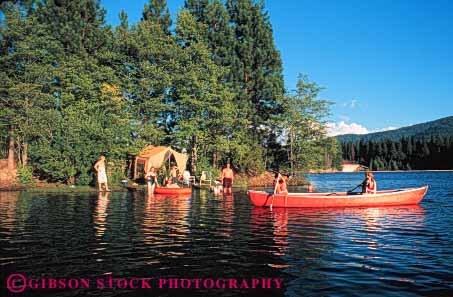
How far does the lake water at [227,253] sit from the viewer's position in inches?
294

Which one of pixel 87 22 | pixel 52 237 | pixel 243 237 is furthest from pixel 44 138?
pixel 243 237

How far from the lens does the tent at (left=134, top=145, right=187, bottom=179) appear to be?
3512cm

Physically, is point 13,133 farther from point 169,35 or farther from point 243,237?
point 243,237

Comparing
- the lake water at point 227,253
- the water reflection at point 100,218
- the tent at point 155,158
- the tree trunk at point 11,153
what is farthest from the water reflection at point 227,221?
the tree trunk at point 11,153

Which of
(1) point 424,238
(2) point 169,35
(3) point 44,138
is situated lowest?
(1) point 424,238

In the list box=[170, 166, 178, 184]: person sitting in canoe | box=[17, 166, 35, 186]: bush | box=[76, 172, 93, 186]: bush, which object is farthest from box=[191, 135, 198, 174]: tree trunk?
box=[17, 166, 35, 186]: bush

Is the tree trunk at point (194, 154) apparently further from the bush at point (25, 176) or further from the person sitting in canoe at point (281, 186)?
the person sitting in canoe at point (281, 186)

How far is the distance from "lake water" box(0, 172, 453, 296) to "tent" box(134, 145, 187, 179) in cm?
1747

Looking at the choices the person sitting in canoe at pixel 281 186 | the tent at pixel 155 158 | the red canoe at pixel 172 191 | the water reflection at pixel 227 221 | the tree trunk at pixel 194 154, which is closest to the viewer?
the water reflection at pixel 227 221

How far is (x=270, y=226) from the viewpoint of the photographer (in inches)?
581

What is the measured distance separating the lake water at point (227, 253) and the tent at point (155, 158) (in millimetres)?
17466

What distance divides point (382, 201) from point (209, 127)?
2359 cm

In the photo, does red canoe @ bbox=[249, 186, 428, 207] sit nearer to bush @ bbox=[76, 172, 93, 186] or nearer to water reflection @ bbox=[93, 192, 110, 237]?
water reflection @ bbox=[93, 192, 110, 237]

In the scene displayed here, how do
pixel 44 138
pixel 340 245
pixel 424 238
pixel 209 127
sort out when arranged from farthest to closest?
pixel 209 127 → pixel 44 138 → pixel 424 238 → pixel 340 245
